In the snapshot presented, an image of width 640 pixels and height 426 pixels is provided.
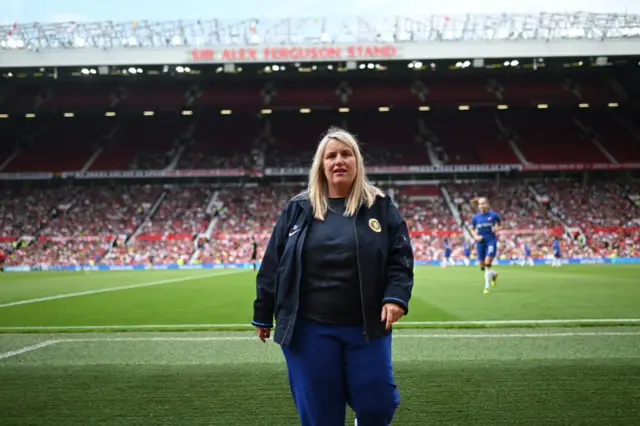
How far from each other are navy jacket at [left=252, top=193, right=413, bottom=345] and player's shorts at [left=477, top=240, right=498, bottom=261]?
1197 cm

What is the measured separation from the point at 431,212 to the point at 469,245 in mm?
5884

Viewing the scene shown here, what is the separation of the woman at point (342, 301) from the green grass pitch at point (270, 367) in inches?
59.6

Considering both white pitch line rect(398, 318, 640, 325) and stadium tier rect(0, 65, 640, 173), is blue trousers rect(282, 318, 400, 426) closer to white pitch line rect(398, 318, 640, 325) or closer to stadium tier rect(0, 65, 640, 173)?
white pitch line rect(398, 318, 640, 325)

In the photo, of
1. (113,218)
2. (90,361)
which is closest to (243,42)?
(113,218)

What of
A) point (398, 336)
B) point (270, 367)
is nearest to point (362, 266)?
point (270, 367)

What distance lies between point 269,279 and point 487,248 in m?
12.6

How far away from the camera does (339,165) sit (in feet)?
10.8

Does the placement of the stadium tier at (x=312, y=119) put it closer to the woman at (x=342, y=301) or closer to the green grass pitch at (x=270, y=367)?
the green grass pitch at (x=270, y=367)

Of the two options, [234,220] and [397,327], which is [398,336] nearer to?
[397,327]

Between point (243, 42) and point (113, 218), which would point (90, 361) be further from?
point (113, 218)

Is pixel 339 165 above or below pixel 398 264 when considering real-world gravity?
above

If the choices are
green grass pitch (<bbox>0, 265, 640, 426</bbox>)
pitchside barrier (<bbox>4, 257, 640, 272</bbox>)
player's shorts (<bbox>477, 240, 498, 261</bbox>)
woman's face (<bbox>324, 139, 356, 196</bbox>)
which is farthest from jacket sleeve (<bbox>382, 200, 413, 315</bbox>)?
pitchside barrier (<bbox>4, 257, 640, 272</bbox>)

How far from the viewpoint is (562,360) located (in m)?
6.46

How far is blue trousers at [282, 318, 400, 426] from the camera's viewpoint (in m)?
3.05
